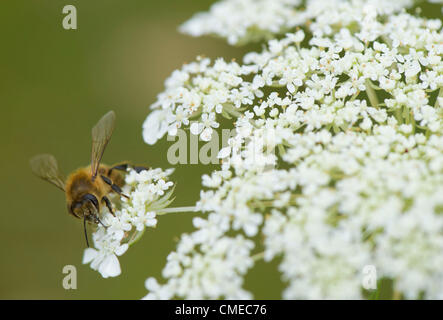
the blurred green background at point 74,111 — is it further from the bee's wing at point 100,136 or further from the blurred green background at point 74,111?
the bee's wing at point 100,136

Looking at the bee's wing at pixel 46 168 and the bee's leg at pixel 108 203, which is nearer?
the bee's leg at pixel 108 203

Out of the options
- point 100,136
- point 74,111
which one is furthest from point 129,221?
point 74,111

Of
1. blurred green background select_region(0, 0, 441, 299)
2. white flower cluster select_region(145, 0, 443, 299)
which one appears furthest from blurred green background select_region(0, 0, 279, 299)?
white flower cluster select_region(145, 0, 443, 299)

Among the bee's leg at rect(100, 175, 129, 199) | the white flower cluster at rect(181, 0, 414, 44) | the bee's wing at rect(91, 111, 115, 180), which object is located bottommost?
the bee's leg at rect(100, 175, 129, 199)

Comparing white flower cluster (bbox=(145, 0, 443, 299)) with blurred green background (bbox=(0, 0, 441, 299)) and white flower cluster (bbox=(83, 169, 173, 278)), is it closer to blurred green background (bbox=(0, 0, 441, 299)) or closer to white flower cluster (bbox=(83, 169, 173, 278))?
white flower cluster (bbox=(83, 169, 173, 278))

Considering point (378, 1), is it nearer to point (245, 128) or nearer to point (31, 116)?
point (245, 128)

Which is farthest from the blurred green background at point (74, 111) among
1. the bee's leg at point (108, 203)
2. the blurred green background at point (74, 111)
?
the bee's leg at point (108, 203)

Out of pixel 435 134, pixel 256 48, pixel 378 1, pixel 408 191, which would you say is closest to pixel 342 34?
pixel 378 1

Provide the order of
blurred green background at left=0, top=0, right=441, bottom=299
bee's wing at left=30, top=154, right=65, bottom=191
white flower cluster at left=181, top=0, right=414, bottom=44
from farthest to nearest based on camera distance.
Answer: blurred green background at left=0, top=0, right=441, bottom=299 < white flower cluster at left=181, top=0, right=414, bottom=44 < bee's wing at left=30, top=154, right=65, bottom=191
